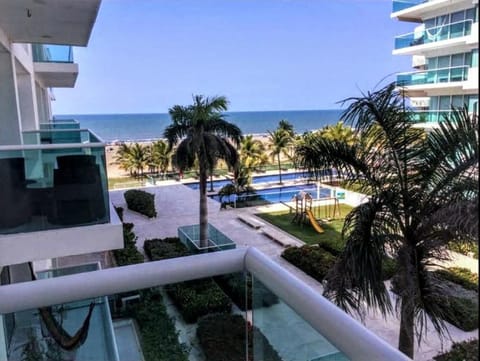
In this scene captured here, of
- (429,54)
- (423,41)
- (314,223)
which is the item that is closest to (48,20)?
(314,223)

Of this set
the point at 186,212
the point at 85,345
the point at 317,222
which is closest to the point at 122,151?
the point at 186,212

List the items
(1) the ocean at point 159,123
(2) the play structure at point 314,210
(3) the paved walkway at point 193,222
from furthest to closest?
(1) the ocean at point 159,123 < (2) the play structure at point 314,210 < (3) the paved walkway at point 193,222

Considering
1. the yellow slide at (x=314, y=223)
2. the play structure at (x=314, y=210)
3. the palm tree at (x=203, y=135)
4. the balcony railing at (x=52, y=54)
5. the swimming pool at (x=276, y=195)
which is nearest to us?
the balcony railing at (x=52, y=54)

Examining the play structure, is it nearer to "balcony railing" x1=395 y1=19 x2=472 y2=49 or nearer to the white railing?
"balcony railing" x1=395 y1=19 x2=472 y2=49

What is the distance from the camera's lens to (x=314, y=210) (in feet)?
57.6

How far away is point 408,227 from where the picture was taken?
16.1ft

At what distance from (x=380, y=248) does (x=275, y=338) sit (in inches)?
123

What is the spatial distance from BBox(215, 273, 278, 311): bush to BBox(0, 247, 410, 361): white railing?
7 centimetres

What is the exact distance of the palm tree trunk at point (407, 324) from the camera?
4.82 metres

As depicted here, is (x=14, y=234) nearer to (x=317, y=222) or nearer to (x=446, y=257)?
(x=446, y=257)

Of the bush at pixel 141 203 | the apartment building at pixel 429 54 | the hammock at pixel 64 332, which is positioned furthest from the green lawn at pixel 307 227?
the hammock at pixel 64 332

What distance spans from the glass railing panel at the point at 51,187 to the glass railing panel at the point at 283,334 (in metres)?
2.83

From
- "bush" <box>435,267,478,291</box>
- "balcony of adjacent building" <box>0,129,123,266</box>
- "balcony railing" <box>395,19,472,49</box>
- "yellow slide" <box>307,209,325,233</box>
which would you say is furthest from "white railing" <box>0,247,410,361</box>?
"yellow slide" <box>307,209,325,233</box>

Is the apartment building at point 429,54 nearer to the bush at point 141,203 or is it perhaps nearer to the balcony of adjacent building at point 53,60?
the balcony of adjacent building at point 53,60
